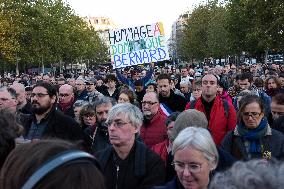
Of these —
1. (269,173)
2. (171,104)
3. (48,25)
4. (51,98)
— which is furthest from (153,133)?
(48,25)

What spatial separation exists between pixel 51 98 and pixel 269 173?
5.00m

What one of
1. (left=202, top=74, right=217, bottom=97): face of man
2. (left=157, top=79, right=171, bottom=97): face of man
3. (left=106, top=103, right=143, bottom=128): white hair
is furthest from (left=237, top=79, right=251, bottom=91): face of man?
(left=106, top=103, right=143, bottom=128): white hair

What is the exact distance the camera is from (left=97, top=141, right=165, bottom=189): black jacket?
12.6 feet

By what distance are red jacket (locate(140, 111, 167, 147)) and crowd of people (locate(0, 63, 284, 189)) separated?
14 mm

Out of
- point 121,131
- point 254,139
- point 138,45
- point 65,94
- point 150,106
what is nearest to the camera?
point 121,131

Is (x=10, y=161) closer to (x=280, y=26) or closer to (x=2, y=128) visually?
(x=2, y=128)

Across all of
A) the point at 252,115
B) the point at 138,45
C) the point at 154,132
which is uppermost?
the point at 138,45

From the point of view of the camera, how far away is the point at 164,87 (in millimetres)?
8680

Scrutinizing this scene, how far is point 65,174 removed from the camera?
53.6 inches

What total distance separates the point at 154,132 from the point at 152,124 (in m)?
0.18

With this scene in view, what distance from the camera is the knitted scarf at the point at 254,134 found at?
A: 4738 mm

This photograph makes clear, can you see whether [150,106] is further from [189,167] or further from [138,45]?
[138,45]

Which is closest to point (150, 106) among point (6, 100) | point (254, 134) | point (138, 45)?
point (254, 134)

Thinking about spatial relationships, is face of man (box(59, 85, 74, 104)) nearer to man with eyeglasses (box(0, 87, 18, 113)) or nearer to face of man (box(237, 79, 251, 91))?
man with eyeglasses (box(0, 87, 18, 113))
